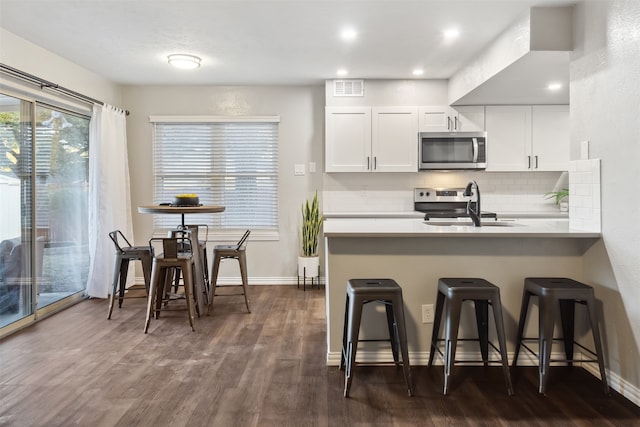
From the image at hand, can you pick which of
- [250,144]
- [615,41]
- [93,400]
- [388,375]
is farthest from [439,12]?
[93,400]

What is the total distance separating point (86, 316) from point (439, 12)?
377 centimetres

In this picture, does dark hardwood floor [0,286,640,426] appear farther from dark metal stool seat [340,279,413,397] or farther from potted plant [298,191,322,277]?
potted plant [298,191,322,277]

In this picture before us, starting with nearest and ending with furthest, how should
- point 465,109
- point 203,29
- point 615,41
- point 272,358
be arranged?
point 615,41 → point 272,358 → point 203,29 → point 465,109

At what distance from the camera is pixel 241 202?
5.28 meters

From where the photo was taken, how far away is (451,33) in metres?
3.43

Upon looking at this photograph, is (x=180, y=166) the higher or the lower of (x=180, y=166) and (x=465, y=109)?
the lower

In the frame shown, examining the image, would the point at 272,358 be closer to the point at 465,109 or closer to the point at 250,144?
the point at 250,144

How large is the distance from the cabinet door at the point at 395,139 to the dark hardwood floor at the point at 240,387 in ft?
7.17

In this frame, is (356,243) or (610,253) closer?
(610,253)

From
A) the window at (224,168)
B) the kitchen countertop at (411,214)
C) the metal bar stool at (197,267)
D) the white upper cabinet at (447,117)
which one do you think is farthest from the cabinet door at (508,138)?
the metal bar stool at (197,267)

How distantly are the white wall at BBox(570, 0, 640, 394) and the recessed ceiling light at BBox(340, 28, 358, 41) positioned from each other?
1544mm

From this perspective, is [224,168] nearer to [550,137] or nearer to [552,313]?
[550,137]

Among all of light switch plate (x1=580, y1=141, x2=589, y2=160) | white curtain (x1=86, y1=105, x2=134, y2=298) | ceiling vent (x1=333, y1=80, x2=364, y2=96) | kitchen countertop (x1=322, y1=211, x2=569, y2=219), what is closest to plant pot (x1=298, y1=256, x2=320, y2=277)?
kitchen countertop (x1=322, y1=211, x2=569, y2=219)

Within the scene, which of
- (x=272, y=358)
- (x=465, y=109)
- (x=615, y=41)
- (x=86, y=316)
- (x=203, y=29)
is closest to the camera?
(x=615, y=41)
